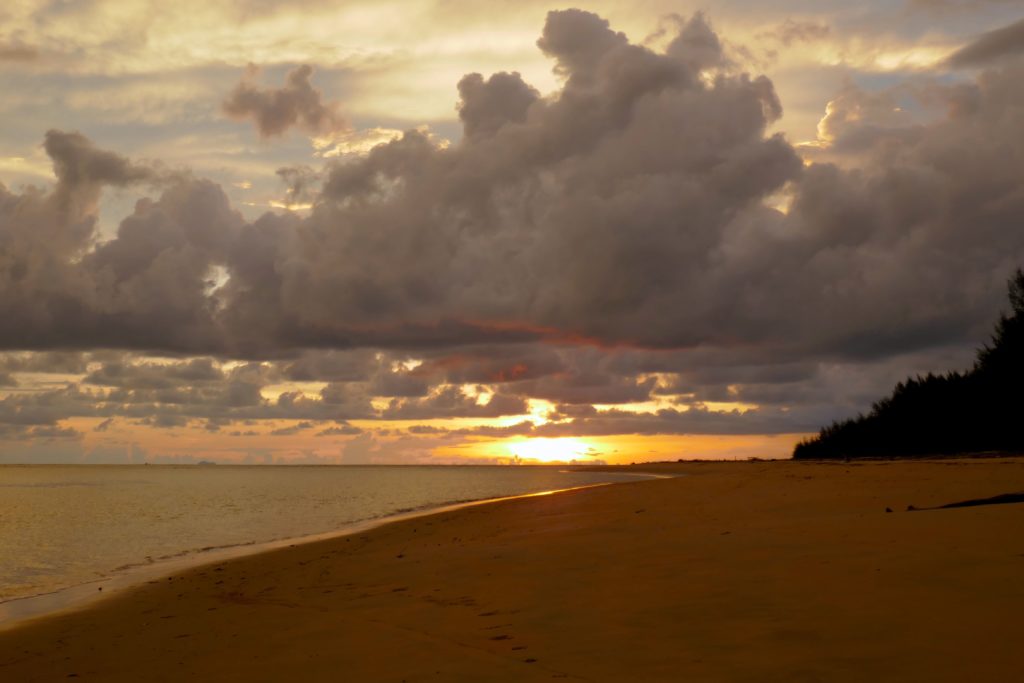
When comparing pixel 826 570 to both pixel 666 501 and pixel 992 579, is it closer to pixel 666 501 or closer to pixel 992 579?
pixel 992 579

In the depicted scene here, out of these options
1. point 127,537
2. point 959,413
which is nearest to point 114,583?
point 127,537

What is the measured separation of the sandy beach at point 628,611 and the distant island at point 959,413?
26601 millimetres

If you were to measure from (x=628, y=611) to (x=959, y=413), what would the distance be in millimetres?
42646

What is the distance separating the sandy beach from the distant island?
26.6m

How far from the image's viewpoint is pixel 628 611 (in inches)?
338

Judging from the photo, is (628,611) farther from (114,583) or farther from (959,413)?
(959,413)

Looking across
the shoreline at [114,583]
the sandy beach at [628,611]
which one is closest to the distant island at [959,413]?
the sandy beach at [628,611]

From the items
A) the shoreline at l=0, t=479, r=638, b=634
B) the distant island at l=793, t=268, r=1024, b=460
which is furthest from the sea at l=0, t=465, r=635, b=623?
the distant island at l=793, t=268, r=1024, b=460

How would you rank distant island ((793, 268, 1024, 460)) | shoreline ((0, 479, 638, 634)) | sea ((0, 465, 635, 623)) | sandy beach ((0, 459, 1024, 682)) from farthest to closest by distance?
distant island ((793, 268, 1024, 460)), sea ((0, 465, 635, 623)), shoreline ((0, 479, 638, 634)), sandy beach ((0, 459, 1024, 682))

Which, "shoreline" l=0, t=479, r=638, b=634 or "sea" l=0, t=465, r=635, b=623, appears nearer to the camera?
"shoreline" l=0, t=479, r=638, b=634

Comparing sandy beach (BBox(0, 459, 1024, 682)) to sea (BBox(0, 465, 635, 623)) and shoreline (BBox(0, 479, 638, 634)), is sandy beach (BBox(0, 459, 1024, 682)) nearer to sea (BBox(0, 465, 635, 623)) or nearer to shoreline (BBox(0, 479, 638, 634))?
shoreline (BBox(0, 479, 638, 634))

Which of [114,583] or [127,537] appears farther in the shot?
[127,537]

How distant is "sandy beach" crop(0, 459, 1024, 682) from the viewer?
256 inches

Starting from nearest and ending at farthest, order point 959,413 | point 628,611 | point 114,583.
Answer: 1. point 628,611
2. point 114,583
3. point 959,413
